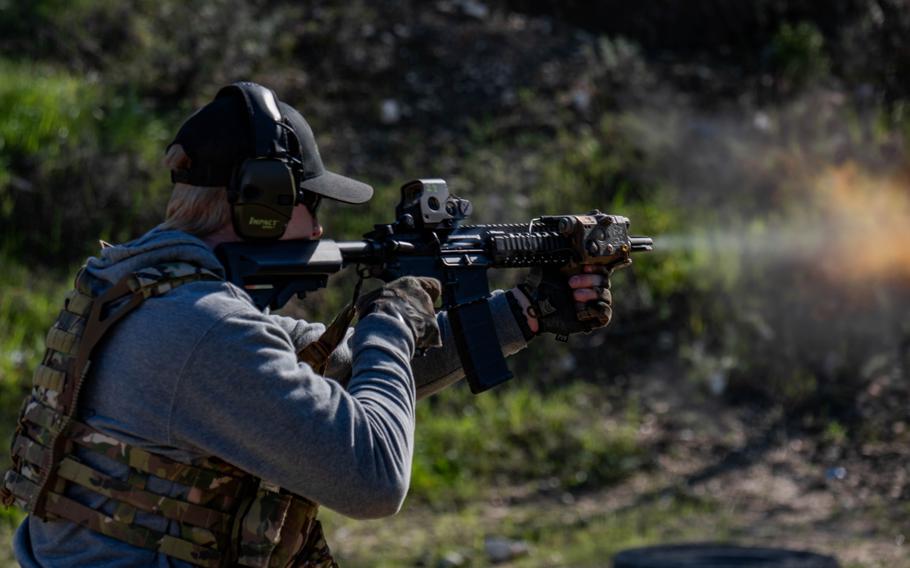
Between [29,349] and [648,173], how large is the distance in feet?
14.6

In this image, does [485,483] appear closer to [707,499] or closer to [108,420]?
[707,499]

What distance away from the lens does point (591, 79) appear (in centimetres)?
1003

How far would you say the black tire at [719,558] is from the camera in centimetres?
515

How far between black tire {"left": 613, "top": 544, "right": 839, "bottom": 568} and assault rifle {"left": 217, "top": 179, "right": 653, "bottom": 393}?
5.83ft

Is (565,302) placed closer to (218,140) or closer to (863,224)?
(218,140)

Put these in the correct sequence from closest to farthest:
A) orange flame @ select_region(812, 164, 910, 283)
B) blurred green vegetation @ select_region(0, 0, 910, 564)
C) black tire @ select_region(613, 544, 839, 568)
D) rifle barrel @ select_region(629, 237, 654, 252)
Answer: rifle barrel @ select_region(629, 237, 654, 252), black tire @ select_region(613, 544, 839, 568), blurred green vegetation @ select_region(0, 0, 910, 564), orange flame @ select_region(812, 164, 910, 283)

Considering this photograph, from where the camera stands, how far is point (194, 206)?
9.31 ft

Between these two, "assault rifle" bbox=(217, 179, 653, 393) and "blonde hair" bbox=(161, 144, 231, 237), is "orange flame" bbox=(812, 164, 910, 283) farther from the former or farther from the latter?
"blonde hair" bbox=(161, 144, 231, 237)

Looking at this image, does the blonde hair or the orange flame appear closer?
the blonde hair

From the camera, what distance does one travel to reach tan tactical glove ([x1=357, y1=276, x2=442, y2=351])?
293 centimetres

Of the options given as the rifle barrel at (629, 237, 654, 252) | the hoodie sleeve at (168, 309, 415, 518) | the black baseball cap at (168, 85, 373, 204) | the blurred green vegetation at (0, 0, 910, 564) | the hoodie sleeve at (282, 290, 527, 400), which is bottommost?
the hoodie sleeve at (168, 309, 415, 518)

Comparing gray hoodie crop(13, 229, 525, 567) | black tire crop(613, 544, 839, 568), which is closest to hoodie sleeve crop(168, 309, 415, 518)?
gray hoodie crop(13, 229, 525, 567)

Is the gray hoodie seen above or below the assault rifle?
below

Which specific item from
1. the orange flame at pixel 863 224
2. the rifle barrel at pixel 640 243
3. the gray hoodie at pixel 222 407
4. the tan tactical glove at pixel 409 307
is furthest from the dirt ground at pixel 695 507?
the gray hoodie at pixel 222 407
